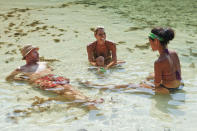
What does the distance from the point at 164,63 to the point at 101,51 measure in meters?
2.47

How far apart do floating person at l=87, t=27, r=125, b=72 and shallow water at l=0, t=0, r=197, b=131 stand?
0.22 meters

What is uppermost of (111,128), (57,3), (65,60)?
(57,3)

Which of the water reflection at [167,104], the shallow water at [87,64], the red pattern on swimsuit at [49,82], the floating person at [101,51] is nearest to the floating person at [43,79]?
the red pattern on swimsuit at [49,82]

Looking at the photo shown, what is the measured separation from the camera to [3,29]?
9.68m

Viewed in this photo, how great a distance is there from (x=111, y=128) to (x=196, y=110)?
1.43 m

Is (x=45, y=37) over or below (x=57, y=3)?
below

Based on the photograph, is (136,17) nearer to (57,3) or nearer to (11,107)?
(57,3)

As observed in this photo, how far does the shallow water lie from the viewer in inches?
155

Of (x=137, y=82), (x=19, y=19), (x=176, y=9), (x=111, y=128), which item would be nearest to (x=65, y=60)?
(x=137, y=82)

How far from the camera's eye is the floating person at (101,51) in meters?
6.04

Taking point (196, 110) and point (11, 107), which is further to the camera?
point (11, 107)

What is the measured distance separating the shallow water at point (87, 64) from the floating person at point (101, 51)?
216 millimetres

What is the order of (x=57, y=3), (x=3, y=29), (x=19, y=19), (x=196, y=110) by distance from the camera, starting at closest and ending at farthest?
(x=196, y=110)
(x=3, y=29)
(x=19, y=19)
(x=57, y=3)

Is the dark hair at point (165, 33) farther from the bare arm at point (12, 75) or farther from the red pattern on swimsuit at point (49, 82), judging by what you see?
the bare arm at point (12, 75)
